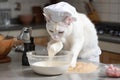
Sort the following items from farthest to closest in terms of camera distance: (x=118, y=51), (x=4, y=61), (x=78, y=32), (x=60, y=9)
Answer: (x=118, y=51) → (x=4, y=61) → (x=78, y=32) → (x=60, y=9)

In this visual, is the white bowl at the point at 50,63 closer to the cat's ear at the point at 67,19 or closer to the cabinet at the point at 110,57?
the cat's ear at the point at 67,19

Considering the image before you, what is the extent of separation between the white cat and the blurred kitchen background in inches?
42.4

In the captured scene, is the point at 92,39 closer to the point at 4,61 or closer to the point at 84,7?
the point at 4,61

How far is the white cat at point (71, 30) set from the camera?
127 cm

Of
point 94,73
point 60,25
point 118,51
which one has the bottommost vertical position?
point 118,51

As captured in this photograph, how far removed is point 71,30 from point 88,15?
7.07 ft

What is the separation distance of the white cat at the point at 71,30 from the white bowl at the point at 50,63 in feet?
0.22

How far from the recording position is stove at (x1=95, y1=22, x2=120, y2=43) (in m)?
2.78

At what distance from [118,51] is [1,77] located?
1604mm

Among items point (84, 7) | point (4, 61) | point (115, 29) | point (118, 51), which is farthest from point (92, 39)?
point (84, 7)

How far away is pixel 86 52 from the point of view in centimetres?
166

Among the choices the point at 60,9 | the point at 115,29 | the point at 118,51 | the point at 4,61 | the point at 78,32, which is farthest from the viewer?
the point at 115,29

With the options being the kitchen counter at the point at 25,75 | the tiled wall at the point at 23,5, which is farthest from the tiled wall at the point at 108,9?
the kitchen counter at the point at 25,75

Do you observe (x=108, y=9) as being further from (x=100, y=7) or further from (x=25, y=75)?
(x=25, y=75)
